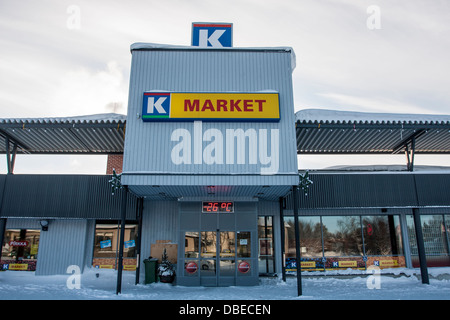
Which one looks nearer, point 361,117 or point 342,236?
point 361,117

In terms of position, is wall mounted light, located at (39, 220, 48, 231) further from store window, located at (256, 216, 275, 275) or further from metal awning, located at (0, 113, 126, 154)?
store window, located at (256, 216, 275, 275)

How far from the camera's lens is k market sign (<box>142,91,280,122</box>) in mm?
12141

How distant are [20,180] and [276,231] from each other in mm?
13351

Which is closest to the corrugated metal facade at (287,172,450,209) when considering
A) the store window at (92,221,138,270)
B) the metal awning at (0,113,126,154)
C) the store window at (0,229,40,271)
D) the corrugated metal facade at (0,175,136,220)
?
the store window at (92,221,138,270)

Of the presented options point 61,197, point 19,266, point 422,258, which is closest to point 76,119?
point 61,197

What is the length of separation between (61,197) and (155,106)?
24.1 feet

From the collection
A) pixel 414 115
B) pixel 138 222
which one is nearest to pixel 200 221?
pixel 138 222

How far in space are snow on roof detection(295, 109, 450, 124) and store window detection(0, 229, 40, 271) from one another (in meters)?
14.7

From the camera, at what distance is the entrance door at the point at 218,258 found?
45.1 ft

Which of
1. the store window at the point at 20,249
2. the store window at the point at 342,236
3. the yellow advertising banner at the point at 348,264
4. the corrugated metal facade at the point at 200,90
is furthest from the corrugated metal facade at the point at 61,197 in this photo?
the yellow advertising banner at the point at 348,264

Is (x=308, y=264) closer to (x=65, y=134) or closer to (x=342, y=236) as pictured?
(x=342, y=236)

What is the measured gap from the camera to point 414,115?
45.9 feet

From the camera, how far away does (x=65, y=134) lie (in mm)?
15211
